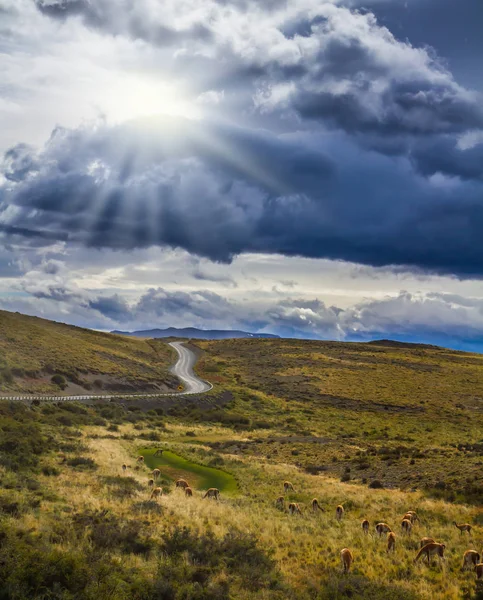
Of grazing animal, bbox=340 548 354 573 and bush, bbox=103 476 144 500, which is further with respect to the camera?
bush, bbox=103 476 144 500

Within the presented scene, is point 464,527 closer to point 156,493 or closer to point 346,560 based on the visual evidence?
Answer: point 346,560

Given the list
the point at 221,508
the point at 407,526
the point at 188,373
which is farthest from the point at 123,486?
the point at 188,373

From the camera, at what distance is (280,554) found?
14148 mm

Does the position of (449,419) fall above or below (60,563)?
below

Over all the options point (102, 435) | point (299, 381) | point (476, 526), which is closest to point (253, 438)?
point (102, 435)

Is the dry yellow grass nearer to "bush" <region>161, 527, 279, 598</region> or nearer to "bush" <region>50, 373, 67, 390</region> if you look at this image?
"bush" <region>161, 527, 279, 598</region>

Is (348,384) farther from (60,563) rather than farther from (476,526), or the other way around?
(60,563)

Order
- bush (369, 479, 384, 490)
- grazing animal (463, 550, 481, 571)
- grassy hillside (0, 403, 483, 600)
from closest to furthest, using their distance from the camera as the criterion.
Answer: grassy hillside (0, 403, 483, 600)
grazing animal (463, 550, 481, 571)
bush (369, 479, 384, 490)

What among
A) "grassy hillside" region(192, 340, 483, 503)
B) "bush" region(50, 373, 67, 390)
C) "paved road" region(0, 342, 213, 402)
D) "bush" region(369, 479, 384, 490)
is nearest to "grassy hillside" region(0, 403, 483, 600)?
"bush" region(369, 479, 384, 490)

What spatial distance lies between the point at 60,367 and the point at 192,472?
4691cm

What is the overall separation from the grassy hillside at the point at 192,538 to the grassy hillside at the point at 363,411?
241 inches

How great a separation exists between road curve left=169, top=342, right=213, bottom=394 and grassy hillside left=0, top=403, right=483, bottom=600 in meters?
54.5

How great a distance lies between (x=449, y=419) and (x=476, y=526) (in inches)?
2183

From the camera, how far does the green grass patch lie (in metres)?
26.4
